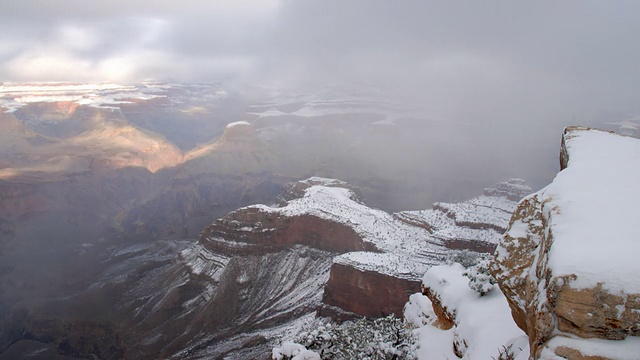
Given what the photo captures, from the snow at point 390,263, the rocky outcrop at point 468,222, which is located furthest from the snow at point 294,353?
the rocky outcrop at point 468,222

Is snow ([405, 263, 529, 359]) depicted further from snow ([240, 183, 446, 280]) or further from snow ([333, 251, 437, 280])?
snow ([240, 183, 446, 280])

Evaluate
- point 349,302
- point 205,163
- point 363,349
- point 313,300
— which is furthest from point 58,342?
point 205,163

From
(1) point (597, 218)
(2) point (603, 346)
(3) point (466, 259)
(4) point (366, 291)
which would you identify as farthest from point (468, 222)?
(2) point (603, 346)

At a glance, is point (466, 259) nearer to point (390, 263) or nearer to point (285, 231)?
point (390, 263)

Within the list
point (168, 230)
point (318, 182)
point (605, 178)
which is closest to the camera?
point (605, 178)

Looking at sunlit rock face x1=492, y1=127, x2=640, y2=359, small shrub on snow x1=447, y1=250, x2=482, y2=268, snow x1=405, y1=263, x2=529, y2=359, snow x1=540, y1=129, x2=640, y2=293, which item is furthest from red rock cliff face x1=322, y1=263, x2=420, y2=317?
sunlit rock face x1=492, y1=127, x2=640, y2=359

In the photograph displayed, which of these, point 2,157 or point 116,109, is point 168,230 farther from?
point 116,109

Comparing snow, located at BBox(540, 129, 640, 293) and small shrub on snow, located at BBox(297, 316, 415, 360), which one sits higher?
snow, located at BBox(540, 129, 640, 293)
